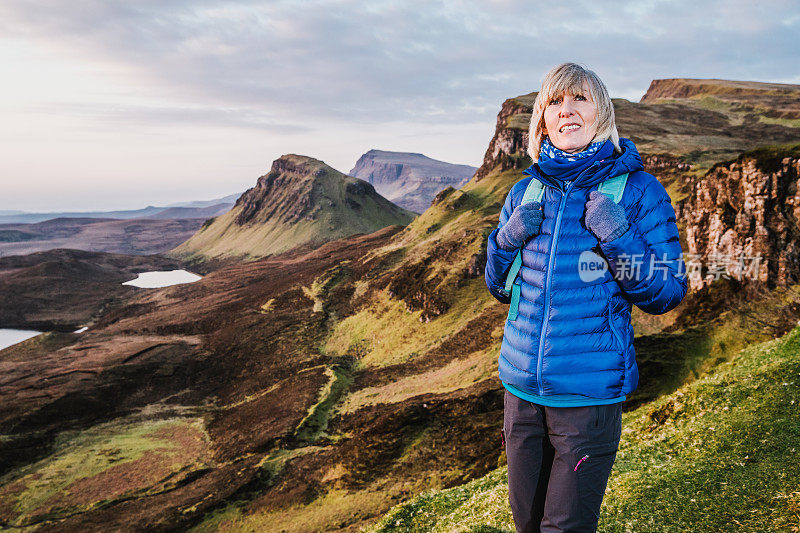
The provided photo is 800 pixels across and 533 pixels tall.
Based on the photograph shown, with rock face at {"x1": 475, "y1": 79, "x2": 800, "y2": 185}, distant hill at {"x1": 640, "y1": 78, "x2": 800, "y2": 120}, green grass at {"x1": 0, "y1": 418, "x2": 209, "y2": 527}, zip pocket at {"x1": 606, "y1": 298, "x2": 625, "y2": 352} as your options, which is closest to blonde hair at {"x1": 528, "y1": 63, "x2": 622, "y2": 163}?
zip pocket at {"x1": 606, "y1": 298, "x2": 625, "y2": 352}

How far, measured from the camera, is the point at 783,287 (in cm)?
3303

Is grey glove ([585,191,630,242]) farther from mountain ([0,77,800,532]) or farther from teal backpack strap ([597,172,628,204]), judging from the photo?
mountain ([0,77,800,532])

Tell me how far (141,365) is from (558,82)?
8749 cm

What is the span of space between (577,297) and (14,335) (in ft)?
619

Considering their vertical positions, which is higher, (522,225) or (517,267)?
(522,225)

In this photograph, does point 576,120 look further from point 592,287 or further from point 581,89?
point 592,287

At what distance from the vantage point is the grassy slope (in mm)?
7918

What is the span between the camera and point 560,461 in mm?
3729

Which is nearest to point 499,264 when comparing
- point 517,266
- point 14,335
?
point 517,266

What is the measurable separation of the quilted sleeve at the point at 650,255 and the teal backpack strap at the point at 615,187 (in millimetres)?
189

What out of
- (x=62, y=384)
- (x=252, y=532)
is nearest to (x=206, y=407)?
(x=62, y=384)

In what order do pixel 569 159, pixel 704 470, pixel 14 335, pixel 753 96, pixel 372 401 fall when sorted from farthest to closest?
pixel 753 96 < pixel 14 335 < pixel 372 401 < pixel 704 470 < pixel 569 159

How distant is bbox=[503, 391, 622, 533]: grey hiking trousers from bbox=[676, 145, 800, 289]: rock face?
35717 mm

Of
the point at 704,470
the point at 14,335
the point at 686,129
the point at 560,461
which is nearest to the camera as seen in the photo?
the point at 560,461
